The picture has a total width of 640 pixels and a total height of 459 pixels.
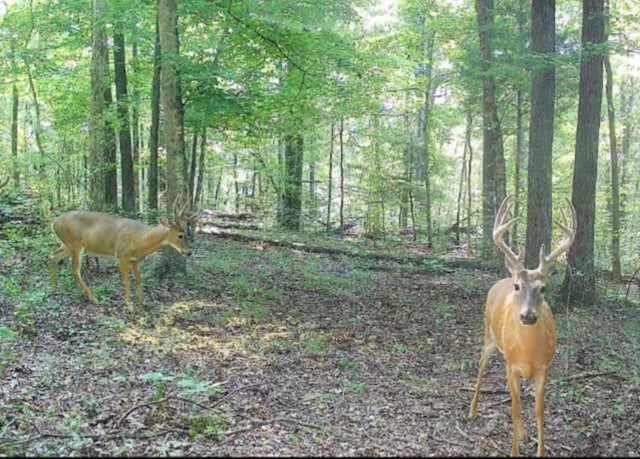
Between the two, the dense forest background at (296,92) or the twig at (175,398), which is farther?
the dense forest background at (296,92)

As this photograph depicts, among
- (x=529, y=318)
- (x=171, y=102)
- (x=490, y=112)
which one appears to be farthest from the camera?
(x=490, y=112)

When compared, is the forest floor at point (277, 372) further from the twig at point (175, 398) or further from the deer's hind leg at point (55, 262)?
the deer's hind leg at point (55, 262)

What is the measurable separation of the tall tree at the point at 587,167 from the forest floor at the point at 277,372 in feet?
1.85

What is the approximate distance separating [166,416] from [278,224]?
18.2 metres

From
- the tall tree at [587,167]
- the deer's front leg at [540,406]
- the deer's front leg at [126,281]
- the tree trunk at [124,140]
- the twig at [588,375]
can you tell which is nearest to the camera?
the deer's front leg at [540,406]

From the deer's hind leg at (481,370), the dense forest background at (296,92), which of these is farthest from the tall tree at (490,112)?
the deer's hind leg at (481,370)

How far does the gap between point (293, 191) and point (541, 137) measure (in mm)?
12201

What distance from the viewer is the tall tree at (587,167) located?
11445 millimetres

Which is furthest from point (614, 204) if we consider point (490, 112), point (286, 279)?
point (286, 279)

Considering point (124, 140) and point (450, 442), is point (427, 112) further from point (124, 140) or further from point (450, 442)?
point (450, 442)

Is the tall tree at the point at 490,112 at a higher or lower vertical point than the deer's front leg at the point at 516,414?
higher

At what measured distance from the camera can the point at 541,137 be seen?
1188cm

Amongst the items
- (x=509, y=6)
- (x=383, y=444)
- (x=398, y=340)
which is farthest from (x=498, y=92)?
(x=383, y=444)

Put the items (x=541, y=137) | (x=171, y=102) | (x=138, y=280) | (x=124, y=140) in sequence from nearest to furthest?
(x=138, y=280), (x=171, y=102), (x=541, y=137), (x=124, y=140)
